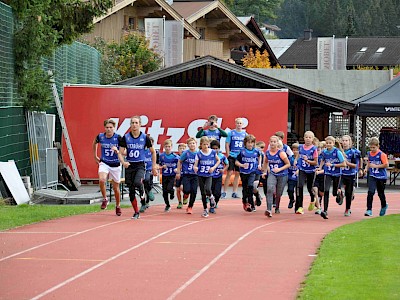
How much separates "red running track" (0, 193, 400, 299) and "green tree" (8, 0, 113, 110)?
22.5 ft

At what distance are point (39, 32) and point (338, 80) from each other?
26.8 meters

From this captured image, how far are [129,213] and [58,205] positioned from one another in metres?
2.95

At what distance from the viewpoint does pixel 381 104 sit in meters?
33.2

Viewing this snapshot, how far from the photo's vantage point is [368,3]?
440ft

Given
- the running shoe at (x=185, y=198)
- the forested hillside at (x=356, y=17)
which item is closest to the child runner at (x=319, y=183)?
the running shoe at (x=185, y=198)

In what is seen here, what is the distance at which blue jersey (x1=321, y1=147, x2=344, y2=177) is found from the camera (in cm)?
2169

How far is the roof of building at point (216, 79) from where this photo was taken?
35.7 m

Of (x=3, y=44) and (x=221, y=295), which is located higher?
(x=3, y=44)

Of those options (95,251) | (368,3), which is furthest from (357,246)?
(368,3)

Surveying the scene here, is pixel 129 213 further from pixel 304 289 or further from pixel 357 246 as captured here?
pixel 304 289

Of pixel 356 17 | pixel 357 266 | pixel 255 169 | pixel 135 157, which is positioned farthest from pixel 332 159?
pixel 356 17

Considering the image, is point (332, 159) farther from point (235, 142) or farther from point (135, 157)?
point (235, 142)

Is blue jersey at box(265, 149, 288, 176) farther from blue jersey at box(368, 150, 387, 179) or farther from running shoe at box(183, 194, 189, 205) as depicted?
running shoe at box(183, 194, 189, 205)

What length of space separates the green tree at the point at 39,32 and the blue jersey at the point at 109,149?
6.85 metres
